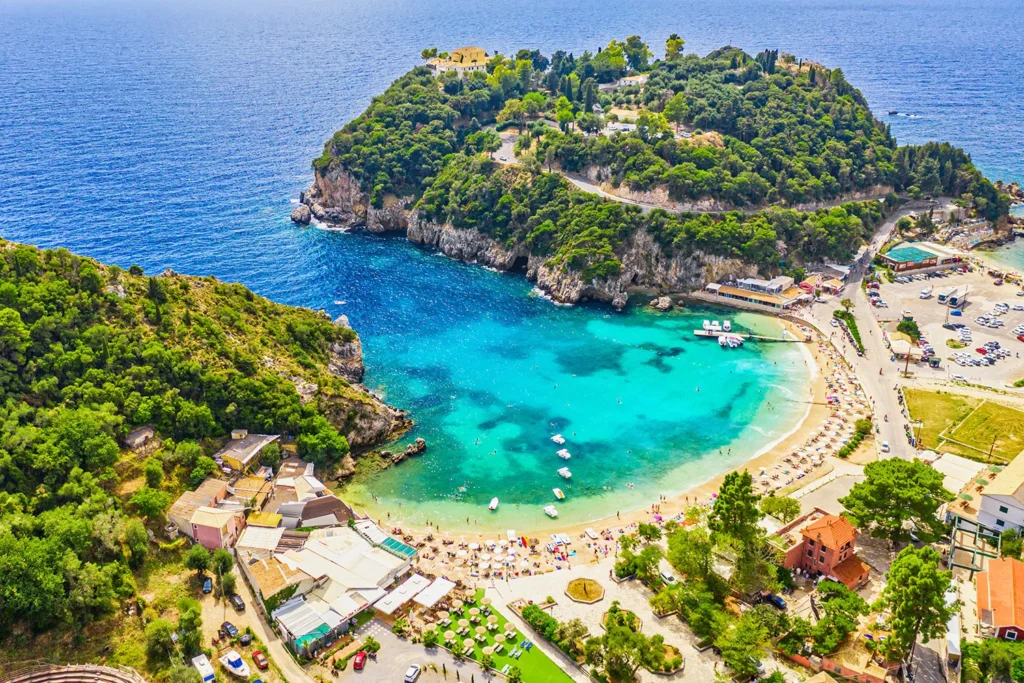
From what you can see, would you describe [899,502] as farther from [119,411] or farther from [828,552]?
[119,411]

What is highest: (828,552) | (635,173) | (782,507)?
(635,173)

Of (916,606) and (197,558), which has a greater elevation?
(916,606)

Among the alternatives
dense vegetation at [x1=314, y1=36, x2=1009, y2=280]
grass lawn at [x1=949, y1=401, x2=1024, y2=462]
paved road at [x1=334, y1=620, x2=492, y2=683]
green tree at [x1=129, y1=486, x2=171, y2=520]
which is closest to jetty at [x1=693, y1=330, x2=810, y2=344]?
dense vegetation at [x1=314, y1=36, x2=1009, y2=280]

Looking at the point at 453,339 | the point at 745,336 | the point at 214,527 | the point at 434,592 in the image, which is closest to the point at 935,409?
the point at 745,336

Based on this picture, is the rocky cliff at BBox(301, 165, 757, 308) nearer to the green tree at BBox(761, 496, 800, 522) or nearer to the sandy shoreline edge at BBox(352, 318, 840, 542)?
the sandy shoreline edge at BBox(352, 318, 840, 542)

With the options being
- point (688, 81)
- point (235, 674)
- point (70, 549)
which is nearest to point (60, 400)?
point (70, 549)
